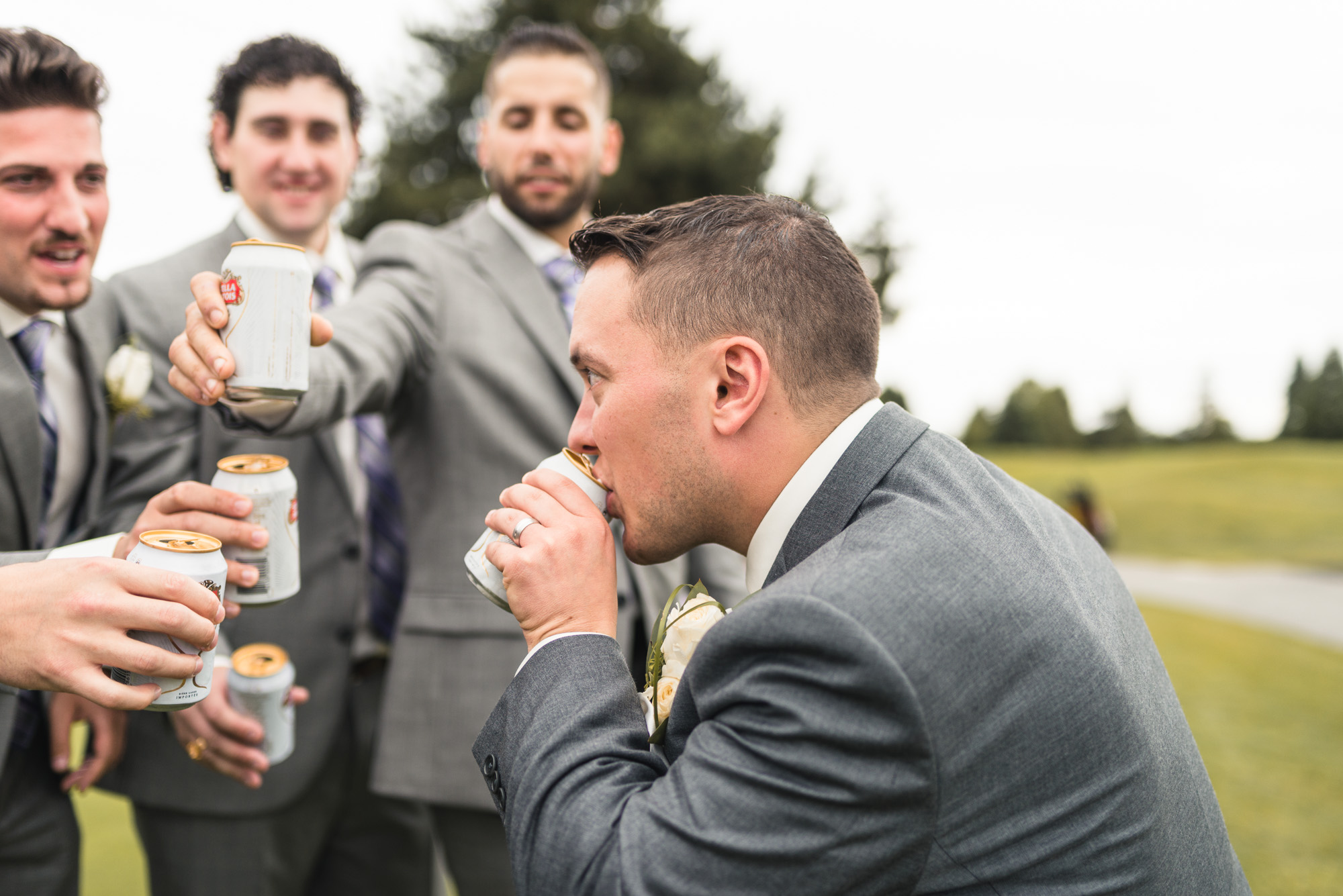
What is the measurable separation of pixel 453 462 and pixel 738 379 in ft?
4.60

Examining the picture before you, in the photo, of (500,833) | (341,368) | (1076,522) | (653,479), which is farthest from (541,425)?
(1076,522)

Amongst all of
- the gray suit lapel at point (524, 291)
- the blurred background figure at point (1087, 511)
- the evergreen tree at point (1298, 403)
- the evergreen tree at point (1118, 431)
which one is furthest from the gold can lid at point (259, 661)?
the evergreen tree at point (1118, 431)

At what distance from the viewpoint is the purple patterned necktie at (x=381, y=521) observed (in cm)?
345

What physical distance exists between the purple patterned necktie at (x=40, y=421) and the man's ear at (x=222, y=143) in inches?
47.9

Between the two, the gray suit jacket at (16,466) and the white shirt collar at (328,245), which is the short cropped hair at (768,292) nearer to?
the gray suit jacket at (16,466)

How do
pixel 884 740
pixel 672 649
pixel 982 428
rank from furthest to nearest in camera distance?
pixel 982 428 → pixel 672 649 → pixel 884 740

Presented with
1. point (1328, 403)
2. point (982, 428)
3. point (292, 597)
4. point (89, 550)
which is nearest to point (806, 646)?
point (89, 550)

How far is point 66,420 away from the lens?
2.73 metres

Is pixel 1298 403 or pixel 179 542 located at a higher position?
pixel 179 542

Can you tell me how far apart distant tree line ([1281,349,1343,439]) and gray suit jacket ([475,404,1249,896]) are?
57833 mm

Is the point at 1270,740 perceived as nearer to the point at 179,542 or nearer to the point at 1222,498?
the point at 179,542

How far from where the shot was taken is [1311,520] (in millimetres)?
28625

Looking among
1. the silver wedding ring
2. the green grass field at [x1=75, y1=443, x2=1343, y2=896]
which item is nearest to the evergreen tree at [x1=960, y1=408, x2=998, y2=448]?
the green grass field at [x1=75, y1=443, x2=1343, y2=896]

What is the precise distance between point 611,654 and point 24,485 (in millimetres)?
1874
